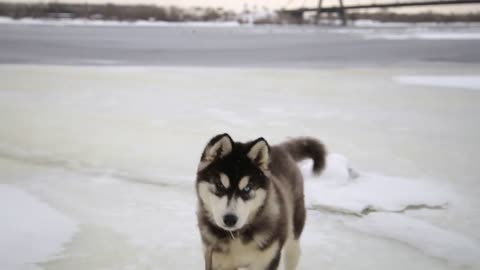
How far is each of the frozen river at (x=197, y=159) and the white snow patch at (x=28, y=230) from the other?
0.05ft

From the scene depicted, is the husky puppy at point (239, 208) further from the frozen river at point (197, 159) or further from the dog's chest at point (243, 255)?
the frozen river at point (197, 159)

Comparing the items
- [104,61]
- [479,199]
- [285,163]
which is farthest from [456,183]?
[104,61]

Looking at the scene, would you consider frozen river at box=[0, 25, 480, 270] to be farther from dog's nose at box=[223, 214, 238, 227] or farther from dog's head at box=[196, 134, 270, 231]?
dog's nose at box=[223, 214, 238, 227]

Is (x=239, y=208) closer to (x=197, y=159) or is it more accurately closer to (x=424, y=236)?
(x=424, y=236)

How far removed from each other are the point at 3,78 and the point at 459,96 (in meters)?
9.82

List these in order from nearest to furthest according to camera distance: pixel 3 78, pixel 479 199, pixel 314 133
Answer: pixel 479 199 < pixel 314 133 < pixel 3 78

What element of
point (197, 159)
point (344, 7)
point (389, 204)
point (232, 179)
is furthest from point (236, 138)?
point (344, 7)

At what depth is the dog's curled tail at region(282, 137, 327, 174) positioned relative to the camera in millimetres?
3697

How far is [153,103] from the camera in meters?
9.67

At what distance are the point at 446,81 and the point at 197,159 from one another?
8.71 m

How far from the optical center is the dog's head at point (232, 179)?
2.71 metres

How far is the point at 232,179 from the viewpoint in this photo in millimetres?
2768

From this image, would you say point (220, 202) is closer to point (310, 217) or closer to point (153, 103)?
point (310, 217)

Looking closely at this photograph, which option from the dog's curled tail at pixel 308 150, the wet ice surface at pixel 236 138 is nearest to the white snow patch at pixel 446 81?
the wet ice surface at pixel 236 138
